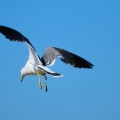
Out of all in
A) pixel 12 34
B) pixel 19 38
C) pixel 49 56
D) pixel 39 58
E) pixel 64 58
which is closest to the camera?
pixel 19 38

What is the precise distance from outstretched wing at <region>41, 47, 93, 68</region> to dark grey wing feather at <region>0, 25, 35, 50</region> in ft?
3.04

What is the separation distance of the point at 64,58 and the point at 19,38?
4.44 feet

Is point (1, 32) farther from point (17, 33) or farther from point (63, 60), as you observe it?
point (63, 60)

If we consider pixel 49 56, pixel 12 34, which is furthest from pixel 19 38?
pixel 49 56

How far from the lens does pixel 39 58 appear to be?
10.2 m

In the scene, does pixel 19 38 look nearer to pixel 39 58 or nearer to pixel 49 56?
pixel 39 58

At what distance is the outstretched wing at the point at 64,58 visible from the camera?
32.1 ft

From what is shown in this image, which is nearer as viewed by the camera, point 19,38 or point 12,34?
point 19,38

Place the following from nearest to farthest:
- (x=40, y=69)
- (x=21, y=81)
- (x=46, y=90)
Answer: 1. (x=46, y=90)
2. (x=40, y=69)
3. (x=21, y=81)

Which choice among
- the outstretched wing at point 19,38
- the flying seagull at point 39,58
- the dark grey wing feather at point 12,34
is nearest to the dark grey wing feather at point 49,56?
the flying seagull at point 39,58

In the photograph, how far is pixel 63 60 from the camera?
10.1 meters

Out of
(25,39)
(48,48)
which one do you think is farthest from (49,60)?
(25,39)

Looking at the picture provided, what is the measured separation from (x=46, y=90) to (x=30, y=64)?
1.47m

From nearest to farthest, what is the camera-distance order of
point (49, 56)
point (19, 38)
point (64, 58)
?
point (19, 38), point (64, 58), point (49, 56)
